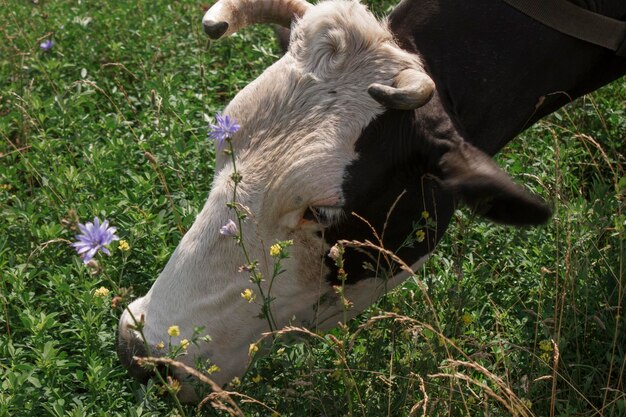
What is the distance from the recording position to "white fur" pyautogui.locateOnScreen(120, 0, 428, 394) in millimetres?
3848

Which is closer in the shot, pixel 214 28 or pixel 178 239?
pixel 214 28

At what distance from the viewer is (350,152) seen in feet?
12.7

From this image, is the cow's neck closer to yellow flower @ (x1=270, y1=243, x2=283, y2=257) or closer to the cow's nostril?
the cow's nostril

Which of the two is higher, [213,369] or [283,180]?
[283,180]

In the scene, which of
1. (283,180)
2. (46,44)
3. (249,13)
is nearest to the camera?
(283,180)

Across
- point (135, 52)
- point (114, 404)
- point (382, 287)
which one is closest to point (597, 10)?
point (382, 287)

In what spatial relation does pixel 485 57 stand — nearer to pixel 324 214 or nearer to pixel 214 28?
pixel 324 214

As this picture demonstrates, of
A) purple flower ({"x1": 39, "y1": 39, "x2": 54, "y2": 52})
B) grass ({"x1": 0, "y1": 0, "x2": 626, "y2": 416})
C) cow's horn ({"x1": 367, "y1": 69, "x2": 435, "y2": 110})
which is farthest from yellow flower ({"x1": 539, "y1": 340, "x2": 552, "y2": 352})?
purple flower ({"x1": 39, "y1": 39, "x2": 54, "y2": 52})

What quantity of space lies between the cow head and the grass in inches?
9.7

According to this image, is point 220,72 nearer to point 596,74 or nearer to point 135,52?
point 135,52

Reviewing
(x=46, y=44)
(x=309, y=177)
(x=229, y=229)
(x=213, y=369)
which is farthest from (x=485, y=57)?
(x=46, y=44)

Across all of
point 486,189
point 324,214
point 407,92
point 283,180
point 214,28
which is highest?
point 407,92

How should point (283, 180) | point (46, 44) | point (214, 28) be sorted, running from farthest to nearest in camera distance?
1. point (46, 44)
2. point (214, 28)
3. point (283, 180)

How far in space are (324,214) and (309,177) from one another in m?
0.17
